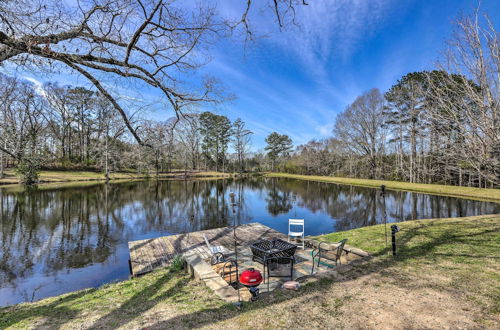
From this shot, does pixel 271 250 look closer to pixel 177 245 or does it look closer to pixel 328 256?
pixel 328 256

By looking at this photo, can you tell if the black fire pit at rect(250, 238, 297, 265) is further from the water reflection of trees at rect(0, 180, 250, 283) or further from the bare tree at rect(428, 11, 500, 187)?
the bare tree at rect(428, 11, 500, 187)

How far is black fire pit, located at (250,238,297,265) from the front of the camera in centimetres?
446

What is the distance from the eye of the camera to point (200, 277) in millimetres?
4320

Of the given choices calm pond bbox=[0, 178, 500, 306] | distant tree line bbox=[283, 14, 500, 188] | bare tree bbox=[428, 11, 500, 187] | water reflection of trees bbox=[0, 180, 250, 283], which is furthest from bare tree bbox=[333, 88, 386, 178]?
bare tree bbox=[428, 11, 500, 187]

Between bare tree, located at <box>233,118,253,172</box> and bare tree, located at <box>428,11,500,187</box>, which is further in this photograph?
bare tree, located at <box>233,118,253,172</box>

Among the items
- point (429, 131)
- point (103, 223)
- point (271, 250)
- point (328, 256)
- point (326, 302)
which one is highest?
point (429, 131)

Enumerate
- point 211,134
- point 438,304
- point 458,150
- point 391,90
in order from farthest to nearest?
point 211,134
point 391,90
point 458,150
point 438,304

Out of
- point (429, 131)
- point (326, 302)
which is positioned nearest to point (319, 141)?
point (429, 131)

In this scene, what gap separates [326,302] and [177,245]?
5.66 metres

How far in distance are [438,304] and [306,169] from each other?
4592cm

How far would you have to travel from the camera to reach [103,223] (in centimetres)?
1098

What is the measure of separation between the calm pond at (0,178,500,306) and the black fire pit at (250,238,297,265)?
114 centimetres

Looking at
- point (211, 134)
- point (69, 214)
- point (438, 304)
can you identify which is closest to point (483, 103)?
point (438, 304)

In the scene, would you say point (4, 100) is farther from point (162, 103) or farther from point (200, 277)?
point (200, 277)
